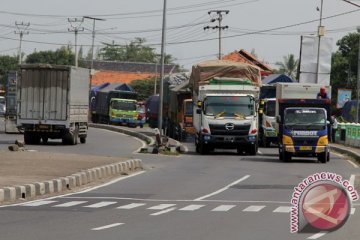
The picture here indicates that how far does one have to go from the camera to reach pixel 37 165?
88.2ft

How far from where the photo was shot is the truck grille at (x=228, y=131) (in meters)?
38.7

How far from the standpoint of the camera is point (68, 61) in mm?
142875

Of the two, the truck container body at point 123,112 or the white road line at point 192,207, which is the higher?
the truck container body at point 123,112

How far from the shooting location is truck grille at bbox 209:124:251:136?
3866 cm

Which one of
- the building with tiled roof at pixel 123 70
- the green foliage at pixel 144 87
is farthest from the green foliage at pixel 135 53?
the green foliage at pixel 144 87

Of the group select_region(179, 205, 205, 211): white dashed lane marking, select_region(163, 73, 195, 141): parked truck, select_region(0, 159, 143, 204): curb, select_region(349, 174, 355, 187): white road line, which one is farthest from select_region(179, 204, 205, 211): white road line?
select_region(163, 73, 195, 141): parked truck

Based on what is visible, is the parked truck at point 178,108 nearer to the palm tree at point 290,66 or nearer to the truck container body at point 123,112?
the truck container body at point 123,112

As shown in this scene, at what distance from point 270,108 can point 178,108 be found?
28.6ft

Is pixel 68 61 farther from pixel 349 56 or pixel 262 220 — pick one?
pixel 262 220

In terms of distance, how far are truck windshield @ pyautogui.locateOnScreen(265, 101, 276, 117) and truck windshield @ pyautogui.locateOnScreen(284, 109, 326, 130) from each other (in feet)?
38.1

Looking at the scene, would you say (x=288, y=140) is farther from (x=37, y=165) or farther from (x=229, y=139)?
(x=37, y=165)

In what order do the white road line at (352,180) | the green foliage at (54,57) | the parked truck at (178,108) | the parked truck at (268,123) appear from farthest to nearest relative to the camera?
1. the green foliage at (54,57)
2. the parked truck at (178,108)
3. the parked truck at (268,123)
4. the white road line at (352,180)

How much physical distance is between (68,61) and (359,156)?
108m

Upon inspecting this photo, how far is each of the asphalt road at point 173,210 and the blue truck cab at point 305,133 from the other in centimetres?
613
